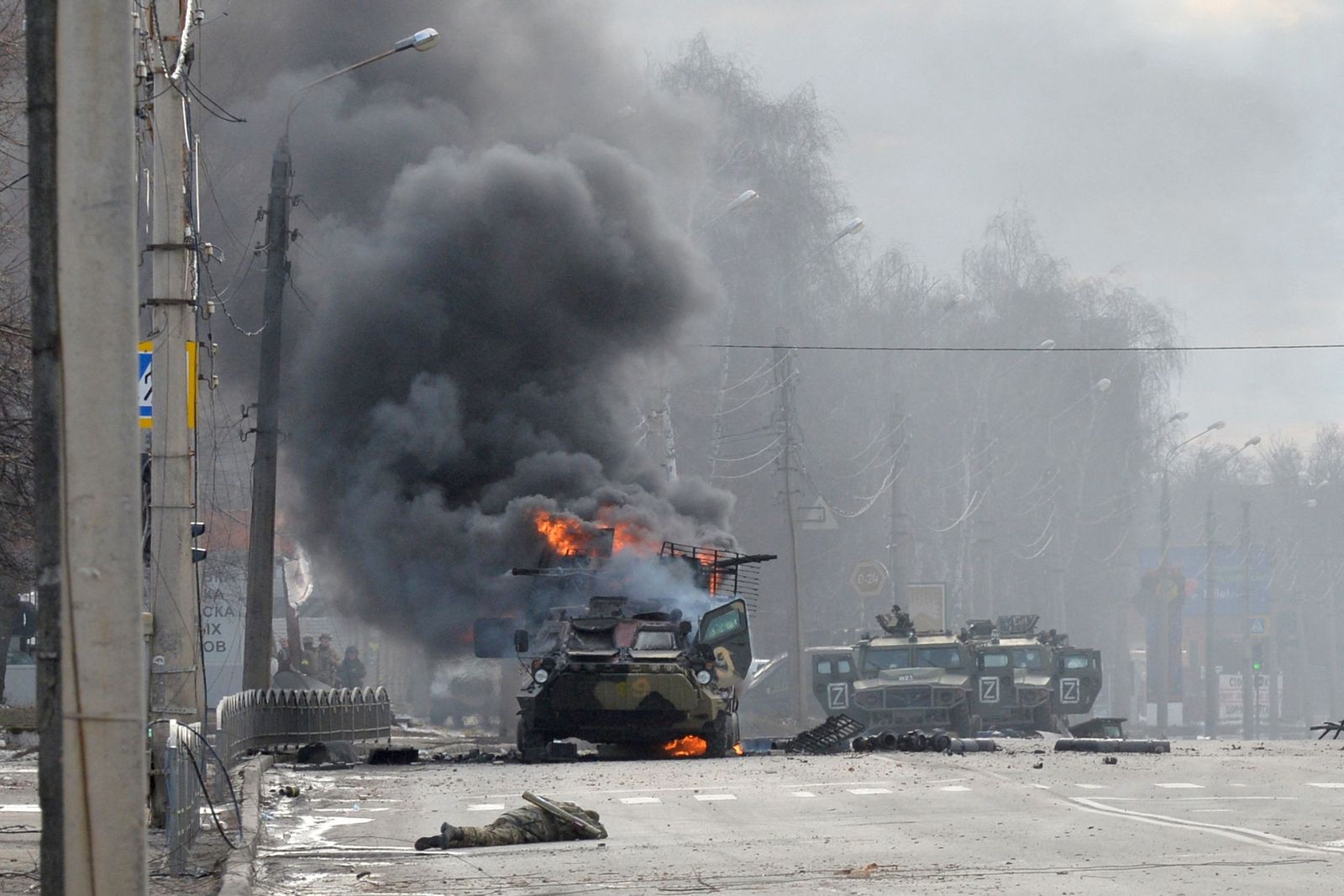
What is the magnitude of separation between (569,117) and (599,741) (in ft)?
55.1

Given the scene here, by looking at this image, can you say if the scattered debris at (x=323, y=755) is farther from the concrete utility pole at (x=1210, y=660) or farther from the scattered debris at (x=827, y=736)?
the concrete utility pole at (x=1210, y=660)

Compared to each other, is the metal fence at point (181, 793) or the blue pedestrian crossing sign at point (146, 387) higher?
the blue pedestrian crossing sign at point (146, 387)

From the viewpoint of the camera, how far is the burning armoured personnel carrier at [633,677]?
62.3 ft

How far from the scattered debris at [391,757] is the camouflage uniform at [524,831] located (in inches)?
307

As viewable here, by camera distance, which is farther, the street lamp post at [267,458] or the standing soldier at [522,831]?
the street lamp post at [267,458]

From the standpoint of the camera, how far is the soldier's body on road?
440 inches

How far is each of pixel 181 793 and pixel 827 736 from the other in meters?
12.7

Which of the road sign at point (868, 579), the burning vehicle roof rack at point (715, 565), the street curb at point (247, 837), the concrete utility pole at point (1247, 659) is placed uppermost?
the burning vehicle roof rack at point (715, 565)

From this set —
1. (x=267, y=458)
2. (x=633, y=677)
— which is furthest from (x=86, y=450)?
(x=267, y=458)

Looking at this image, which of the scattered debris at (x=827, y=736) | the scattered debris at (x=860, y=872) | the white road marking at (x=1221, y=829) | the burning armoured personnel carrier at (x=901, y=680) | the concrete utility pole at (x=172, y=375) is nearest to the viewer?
the scattered debris at (x=860, y=872)

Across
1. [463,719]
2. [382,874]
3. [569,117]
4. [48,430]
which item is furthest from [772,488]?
[48,430]

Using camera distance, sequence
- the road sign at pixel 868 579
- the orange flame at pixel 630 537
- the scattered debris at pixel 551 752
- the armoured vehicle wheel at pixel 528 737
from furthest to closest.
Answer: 1. the road sign at pixel 868 579
2. the orange flame at pixel 630 537
3. the scattered debris at pixel 551 752
4. the armoured vehicle wheel at pixel 528 737

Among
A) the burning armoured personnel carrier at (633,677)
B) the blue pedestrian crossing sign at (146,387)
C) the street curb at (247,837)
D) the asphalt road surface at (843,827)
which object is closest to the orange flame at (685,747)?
the burning armoured personnel carrier at (633,677)

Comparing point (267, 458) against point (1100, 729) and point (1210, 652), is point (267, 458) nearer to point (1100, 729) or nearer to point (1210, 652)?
point (1100, 729)
